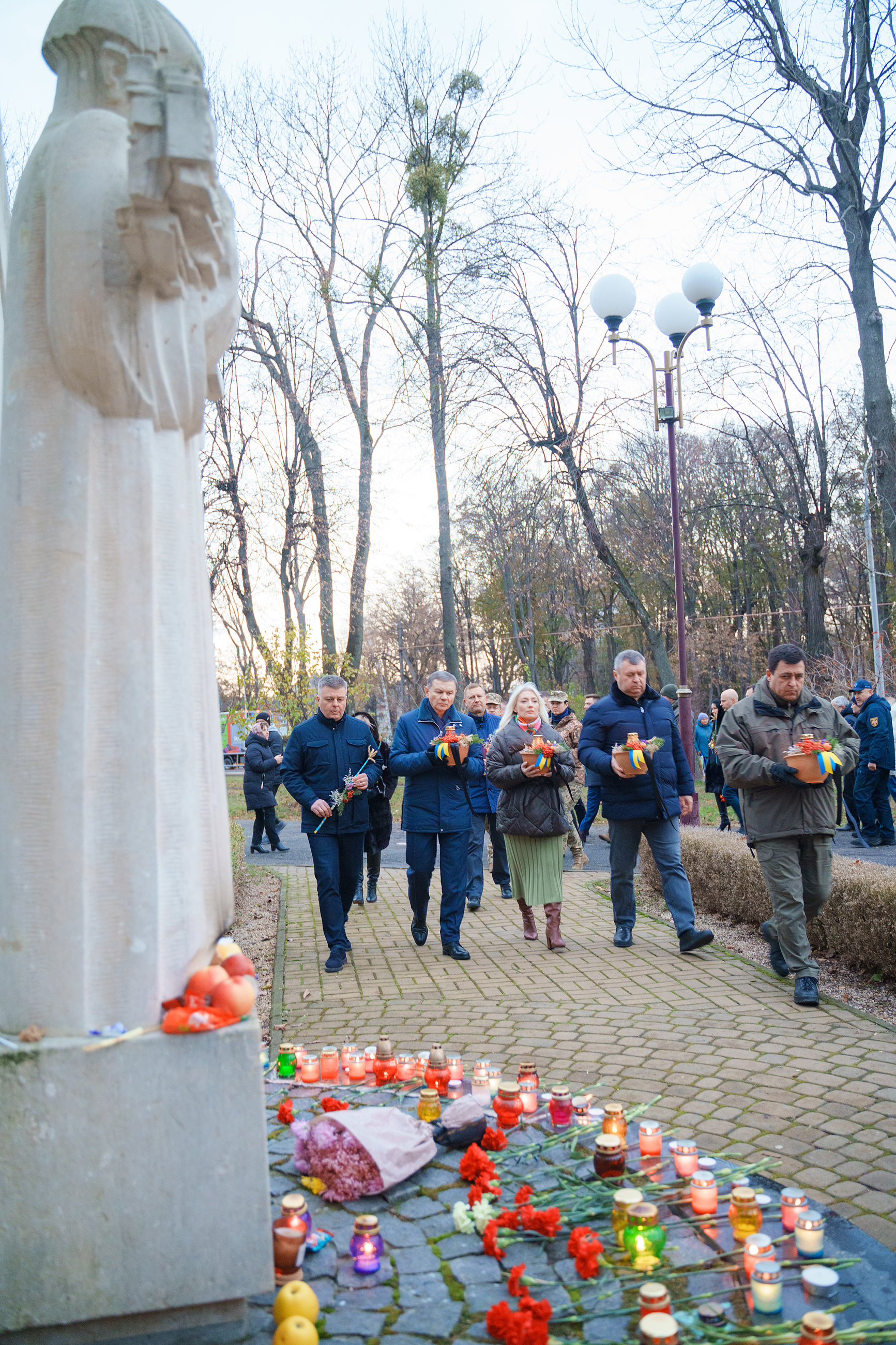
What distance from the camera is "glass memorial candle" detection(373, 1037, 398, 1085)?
14.1 ft

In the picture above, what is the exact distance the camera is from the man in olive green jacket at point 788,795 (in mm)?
5781

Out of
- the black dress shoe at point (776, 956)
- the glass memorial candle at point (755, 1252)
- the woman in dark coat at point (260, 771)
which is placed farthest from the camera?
the woman in dark coat at point (260, 771)

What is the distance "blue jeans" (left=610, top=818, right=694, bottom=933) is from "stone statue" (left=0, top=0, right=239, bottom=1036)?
16.8 ft

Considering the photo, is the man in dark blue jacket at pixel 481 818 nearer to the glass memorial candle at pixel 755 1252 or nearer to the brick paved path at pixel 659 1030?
the brick paved path at pixel 659 1030

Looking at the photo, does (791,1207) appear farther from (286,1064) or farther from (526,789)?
(526,789)

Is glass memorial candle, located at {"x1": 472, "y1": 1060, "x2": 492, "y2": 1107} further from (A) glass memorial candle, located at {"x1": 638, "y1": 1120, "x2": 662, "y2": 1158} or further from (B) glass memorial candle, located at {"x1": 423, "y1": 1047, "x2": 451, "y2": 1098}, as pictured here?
(A) glass memorial candle, located at {"x1": 638, "y1": 1120, "x2": 662, "y2": 1158}

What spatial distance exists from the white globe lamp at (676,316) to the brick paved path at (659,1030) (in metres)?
7.62

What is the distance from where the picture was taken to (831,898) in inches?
255

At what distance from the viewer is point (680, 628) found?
12883 mm

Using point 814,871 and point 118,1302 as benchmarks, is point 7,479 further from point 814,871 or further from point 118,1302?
point 814,871

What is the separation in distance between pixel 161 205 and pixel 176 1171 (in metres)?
2.31

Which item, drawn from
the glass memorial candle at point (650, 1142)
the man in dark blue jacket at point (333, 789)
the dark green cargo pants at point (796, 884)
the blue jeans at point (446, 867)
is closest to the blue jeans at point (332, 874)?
the man in dark blue jacket at point (333, 789)

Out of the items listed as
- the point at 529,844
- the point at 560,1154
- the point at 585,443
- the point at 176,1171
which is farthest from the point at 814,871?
the point at 585,443

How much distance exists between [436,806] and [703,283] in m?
7.77
